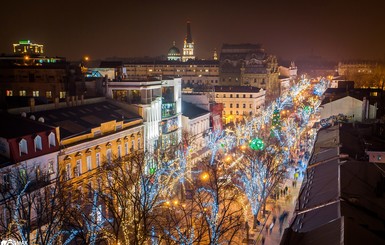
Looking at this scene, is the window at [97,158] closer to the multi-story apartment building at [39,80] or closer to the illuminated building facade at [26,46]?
the multi-story apartment building at [39,80]

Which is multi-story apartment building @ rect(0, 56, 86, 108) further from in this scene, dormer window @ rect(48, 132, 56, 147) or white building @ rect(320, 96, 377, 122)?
white building @ rect(320, 96, 377, 122)

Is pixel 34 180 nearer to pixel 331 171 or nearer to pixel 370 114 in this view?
pixel 331 171

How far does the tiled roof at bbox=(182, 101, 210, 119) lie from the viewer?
64.7 m

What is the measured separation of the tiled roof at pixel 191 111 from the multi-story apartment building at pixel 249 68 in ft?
219

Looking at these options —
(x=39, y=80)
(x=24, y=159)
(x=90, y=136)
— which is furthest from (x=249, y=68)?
(x=24, y=159)

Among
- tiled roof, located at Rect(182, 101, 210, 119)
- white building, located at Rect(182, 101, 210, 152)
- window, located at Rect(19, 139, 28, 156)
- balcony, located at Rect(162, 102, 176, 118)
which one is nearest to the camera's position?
window, located at Rect(19, 139, 28, 156)

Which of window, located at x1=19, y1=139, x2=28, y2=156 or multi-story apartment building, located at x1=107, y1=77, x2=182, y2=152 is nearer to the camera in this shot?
window, located at x1=19, y1=139, x2=28, y2=156

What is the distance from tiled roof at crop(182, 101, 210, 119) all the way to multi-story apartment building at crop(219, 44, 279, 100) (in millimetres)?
66701

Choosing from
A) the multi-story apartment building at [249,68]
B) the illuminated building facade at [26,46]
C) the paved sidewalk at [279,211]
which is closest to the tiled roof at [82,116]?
the paved sidewalk at [279,211]

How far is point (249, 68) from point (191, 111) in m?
82.8

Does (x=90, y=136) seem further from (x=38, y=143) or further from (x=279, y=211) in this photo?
(x=279, y=211)

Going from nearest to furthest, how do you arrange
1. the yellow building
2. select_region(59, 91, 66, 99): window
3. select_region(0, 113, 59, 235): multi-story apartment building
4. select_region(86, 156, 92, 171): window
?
1. select_region(0, 113, 59, 235): multi-story apartment building
2. the yellow building
3. select_region(86, 156, 92, 171): window
4. select_region(59, 91, 66, 99): window

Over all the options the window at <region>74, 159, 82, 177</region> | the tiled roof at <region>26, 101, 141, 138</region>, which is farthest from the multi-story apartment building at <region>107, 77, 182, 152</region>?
the window at <region>74, 159, 82, 177</region>

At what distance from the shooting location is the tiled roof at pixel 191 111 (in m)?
64.7
